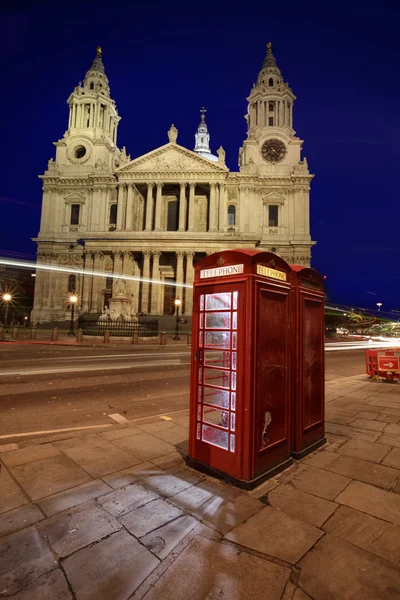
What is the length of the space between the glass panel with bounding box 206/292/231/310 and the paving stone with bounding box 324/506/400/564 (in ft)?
7.16

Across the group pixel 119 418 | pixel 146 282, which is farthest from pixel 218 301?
pixel 146 282

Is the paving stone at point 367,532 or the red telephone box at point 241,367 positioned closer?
the paving stone at point 367,532

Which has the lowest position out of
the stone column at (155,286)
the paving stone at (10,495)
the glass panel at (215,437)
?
the paving stone at (10,495)

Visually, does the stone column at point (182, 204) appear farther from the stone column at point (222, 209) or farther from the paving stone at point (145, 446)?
the paving stone at point (145, 446)

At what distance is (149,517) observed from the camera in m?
2.75

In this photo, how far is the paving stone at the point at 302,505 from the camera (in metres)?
2.79

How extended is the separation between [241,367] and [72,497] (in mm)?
2065

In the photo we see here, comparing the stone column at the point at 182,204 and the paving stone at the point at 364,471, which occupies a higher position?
the stone column at the point at 182,204

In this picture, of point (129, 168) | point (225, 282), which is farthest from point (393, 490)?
point (129, 168)

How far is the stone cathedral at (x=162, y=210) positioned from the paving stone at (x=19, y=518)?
114 feet

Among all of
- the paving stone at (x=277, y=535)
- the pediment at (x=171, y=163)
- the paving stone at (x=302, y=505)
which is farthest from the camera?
the pediment at (x=171, y=163)

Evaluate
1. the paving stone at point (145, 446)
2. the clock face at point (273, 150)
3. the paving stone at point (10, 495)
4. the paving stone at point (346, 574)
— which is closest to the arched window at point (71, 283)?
the clock face at point (273, 150)

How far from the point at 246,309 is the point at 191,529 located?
1968 mm

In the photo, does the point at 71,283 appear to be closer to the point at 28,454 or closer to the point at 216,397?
the point at 28,454
